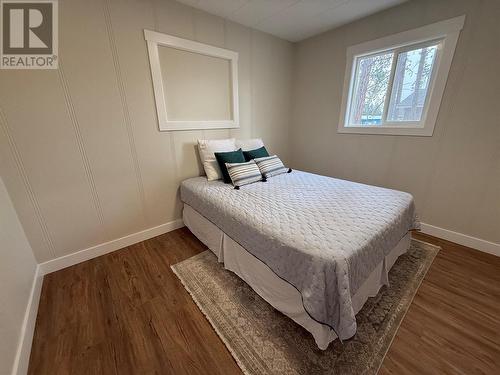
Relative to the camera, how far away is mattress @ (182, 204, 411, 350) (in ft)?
3.81

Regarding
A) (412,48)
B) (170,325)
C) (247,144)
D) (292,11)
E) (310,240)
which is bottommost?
(170,325)

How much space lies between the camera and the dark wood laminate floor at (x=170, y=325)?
43.8 inches

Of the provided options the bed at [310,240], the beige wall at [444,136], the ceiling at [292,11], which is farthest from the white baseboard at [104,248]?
the beige wall at [444,136]

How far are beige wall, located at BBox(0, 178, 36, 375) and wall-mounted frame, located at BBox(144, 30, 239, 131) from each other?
1.40 metres

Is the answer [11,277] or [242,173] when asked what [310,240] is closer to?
[242,173]

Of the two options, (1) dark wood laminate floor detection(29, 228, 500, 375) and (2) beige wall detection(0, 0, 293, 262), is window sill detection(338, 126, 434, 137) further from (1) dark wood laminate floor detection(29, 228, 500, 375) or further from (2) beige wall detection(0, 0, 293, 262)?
(2) beige wall detection(0, 0, 293, 262)

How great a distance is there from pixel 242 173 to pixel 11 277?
1.86 meters

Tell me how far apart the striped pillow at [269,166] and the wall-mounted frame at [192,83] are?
715 millimetres

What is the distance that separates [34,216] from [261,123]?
9.05 ft

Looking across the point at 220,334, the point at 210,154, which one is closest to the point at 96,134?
the point at 210,154

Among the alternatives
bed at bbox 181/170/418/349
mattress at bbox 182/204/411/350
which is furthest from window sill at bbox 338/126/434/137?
mattress at bbox 182/204/411/350

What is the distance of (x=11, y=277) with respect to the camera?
4.11 feet

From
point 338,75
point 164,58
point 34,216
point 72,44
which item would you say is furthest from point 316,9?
point 34,216

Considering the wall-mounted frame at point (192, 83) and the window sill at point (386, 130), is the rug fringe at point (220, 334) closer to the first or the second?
the wall-mounted frame at point (192, 83)
